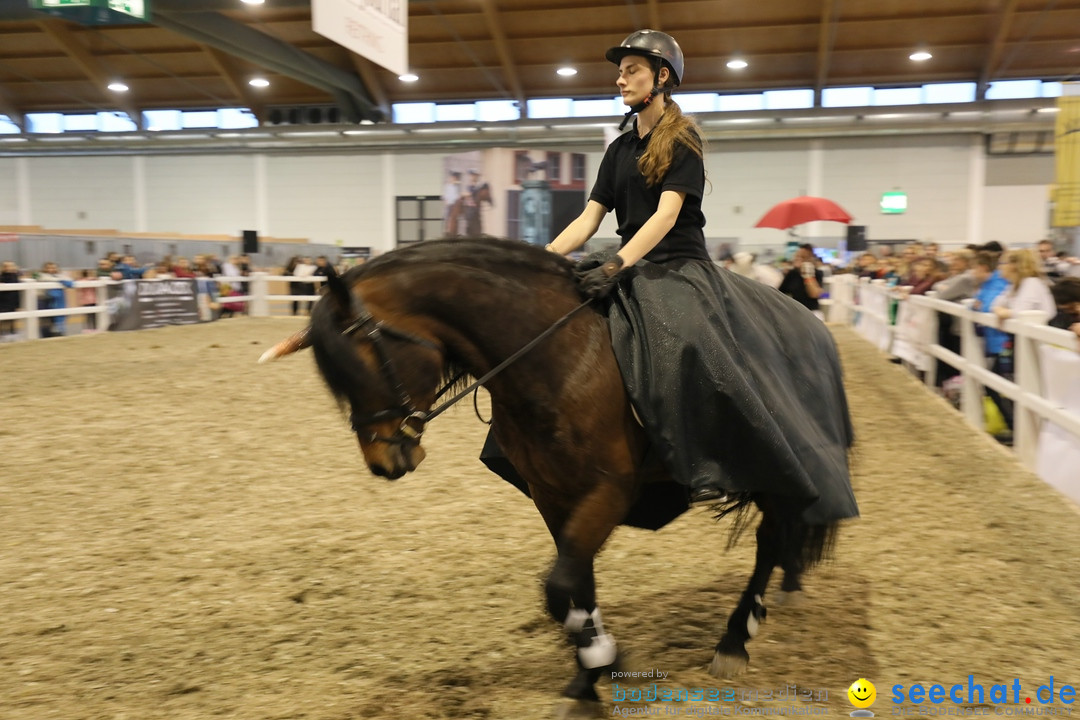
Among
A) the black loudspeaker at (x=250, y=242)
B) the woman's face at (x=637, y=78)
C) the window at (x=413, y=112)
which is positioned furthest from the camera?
the window at (x=413, y=112)

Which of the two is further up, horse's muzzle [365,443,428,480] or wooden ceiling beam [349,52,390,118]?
wooden ceiling beam [349,52,390,118]

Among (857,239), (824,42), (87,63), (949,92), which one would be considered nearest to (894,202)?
(949,92)

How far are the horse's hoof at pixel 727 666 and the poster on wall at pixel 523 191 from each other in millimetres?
10178

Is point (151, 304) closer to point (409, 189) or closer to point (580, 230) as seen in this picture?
point (409, 189)

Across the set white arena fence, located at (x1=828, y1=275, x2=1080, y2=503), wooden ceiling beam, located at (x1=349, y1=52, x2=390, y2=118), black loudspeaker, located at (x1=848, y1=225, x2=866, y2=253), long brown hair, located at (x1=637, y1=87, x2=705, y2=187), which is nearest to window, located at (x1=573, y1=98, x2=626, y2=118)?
wooden ceiling beam, located at (x1=349, y1=52, x2=390, y2=118)

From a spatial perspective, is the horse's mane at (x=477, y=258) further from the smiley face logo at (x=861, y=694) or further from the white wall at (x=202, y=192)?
the white wall at (x=202, y=192)

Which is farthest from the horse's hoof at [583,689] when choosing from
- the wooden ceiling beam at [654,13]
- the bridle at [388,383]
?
the wooden ceiling beam at [654,13]

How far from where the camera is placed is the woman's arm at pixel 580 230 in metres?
3.21

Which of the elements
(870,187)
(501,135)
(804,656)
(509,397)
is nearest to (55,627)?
(509,397)

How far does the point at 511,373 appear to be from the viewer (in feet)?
8.73

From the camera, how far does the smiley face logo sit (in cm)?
276

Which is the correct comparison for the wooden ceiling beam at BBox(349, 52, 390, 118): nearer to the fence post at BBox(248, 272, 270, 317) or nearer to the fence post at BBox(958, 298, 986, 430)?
the fence post at BBox(248, 272, 270, 317)

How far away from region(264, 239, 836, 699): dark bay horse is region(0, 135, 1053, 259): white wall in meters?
21.9

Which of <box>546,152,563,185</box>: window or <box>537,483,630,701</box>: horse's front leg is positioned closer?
<box>537,483,630,701</box>: horse's front leg
